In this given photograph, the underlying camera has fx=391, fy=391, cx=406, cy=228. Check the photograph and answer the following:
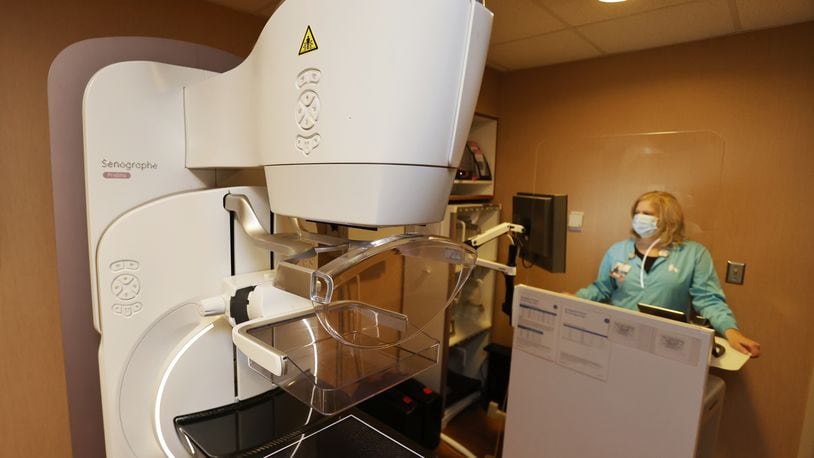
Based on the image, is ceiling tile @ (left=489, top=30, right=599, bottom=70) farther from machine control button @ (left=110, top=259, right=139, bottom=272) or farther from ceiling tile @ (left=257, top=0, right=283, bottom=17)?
machine control button @ (left=110, top=259, right=139, bottom=272)

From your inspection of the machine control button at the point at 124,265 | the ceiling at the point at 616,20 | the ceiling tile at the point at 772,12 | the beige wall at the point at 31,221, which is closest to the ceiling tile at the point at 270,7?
the ceiling at the point at 616,20

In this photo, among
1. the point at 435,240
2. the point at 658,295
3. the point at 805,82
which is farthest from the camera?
the point at 658,295

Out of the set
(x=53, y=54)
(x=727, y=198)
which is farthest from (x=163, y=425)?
(x=727, y=198)

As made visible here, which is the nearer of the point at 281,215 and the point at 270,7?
the point at 281,215

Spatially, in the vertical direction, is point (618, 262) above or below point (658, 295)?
above

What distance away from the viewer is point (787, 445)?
78.3 inches

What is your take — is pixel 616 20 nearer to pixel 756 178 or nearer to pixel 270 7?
pixel 756 178

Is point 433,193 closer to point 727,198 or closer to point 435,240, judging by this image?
point 435,240

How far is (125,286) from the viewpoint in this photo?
2.41 feet

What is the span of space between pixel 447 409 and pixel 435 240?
8.01ft

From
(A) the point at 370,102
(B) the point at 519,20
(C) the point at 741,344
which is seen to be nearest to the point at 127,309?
(A) the point at 370,102

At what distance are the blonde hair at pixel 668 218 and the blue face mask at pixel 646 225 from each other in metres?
0.02

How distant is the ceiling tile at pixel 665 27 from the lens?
1.74 m

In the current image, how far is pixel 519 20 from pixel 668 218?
129 cm
